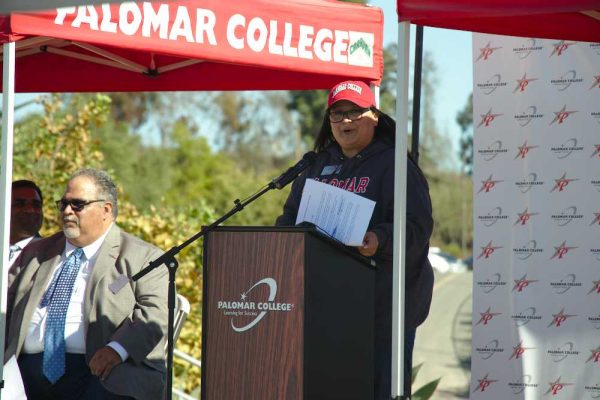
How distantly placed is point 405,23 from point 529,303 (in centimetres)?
212

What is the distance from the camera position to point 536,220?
212 inches

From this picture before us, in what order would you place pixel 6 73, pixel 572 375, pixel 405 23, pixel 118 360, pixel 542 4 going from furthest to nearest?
pixel 572 375
pixel 118 360
pixel 6 73
pixel 405 23
pixel 542 4

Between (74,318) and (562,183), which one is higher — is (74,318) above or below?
below

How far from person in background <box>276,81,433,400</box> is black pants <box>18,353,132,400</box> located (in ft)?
4.17

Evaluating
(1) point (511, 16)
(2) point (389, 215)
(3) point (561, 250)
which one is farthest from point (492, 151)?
(1) point (511, 16)

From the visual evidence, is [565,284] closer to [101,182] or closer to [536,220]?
[536,220]

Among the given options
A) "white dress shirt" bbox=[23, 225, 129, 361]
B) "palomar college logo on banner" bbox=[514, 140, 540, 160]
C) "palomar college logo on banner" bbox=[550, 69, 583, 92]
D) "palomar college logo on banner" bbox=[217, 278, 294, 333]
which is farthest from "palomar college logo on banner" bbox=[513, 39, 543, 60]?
"white dress shirt" bbox=[23, 225, 129, 361]

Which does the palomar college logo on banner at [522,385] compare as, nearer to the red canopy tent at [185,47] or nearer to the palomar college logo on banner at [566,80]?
the palomar college logo on banner at [566,80]

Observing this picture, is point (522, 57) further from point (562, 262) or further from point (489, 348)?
point (489, 348)

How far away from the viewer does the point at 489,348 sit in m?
5.44

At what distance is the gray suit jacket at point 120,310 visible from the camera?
4.77 m

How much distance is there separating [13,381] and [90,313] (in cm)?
48

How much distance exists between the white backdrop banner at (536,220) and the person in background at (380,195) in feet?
3.75

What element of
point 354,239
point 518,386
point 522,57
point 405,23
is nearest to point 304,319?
point 354,239
